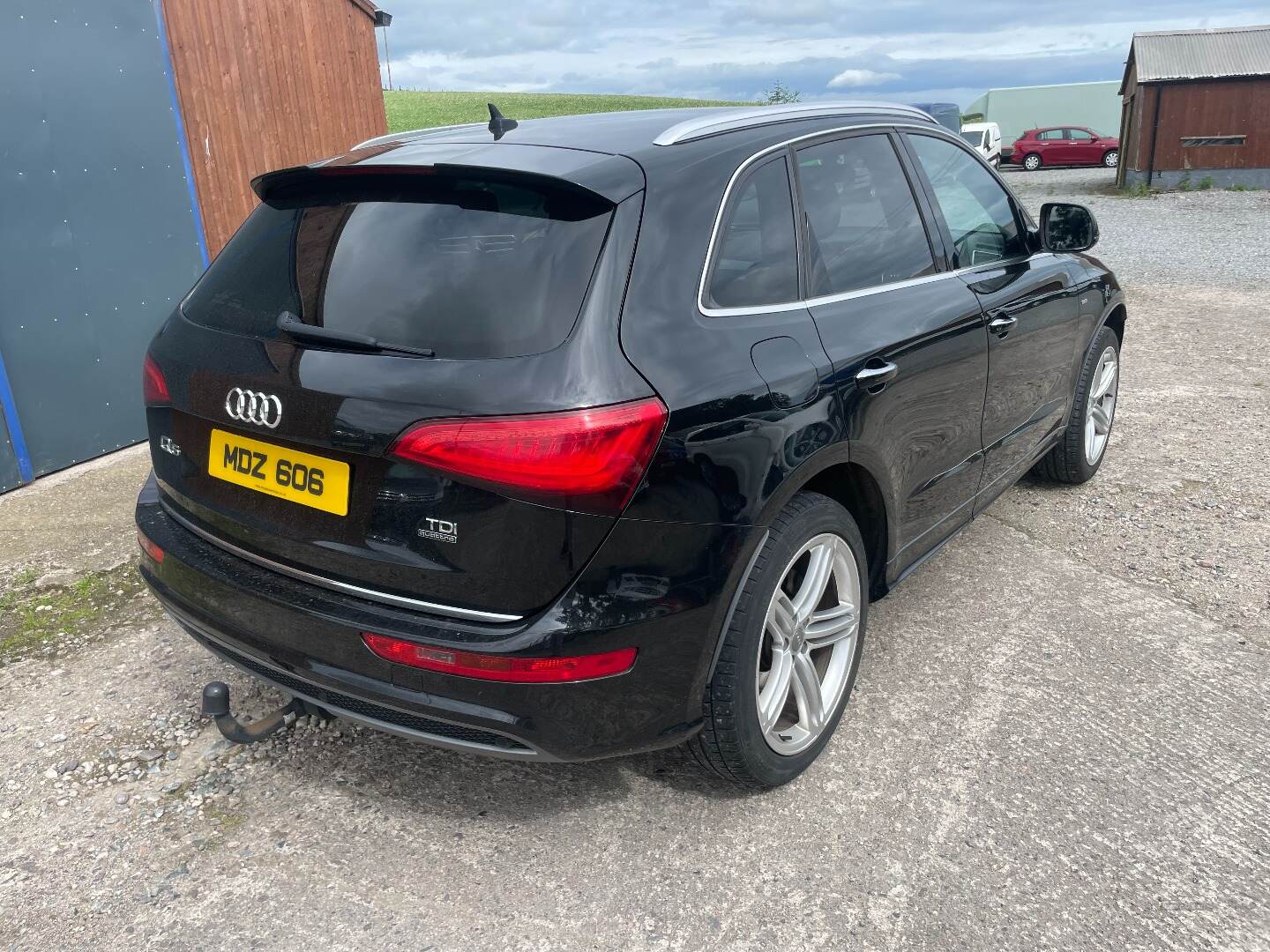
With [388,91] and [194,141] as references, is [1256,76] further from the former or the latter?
[388,91]

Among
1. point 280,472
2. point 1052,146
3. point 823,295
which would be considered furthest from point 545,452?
point 1052,146

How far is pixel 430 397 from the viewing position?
81.1 inches

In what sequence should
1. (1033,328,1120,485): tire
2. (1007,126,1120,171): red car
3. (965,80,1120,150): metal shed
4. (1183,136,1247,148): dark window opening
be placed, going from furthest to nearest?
(965,80,1120,150): metal shed < (1007,126,1120,171): red car < (1183,136,1247,148): dark window opening < (1033,328,1120,485): tire

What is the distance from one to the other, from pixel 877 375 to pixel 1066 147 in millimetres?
34686

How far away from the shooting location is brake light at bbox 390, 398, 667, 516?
6.61ft

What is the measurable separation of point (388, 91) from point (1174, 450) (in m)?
74.1

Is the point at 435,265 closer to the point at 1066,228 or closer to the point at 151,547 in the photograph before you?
the point at 151,547

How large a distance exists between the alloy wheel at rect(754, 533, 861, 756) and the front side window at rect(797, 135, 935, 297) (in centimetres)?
76

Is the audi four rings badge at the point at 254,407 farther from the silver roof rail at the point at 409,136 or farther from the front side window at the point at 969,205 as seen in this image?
the front side window at the point at 969,205

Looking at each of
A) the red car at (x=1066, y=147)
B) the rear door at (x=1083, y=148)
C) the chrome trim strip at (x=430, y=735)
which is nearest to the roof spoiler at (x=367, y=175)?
the chrome trim strip at (x=430, y=735)

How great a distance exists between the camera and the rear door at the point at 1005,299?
3.53 metres

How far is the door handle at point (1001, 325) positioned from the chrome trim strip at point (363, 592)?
2185mm

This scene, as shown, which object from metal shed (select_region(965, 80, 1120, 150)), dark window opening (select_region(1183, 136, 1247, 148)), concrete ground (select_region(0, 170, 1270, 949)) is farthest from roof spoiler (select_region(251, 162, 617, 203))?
metal shed (select_region(965, 80, 1120, 150))

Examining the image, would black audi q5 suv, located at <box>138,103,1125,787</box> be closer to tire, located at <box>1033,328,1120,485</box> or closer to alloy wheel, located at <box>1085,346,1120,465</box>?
tire, located at <box>1033,328,1120,485</box>
